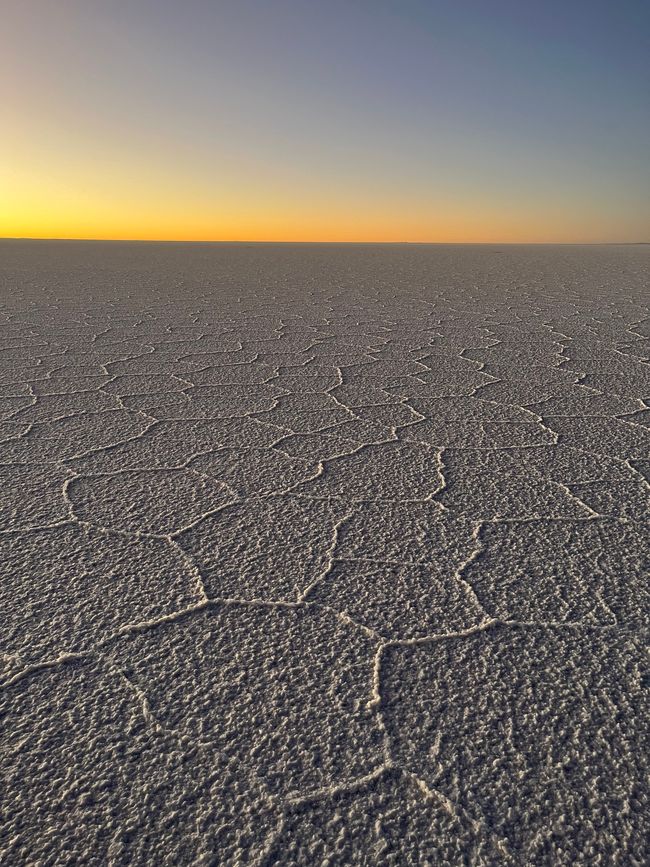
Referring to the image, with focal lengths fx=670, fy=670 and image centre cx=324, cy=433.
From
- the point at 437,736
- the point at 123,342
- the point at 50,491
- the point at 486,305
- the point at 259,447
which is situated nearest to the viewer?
the point at 437,736

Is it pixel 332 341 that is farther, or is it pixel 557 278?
pixel 557 278

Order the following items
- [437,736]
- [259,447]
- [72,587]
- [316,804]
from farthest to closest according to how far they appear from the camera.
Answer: [259,447]
[72,587]
[437,736]
[316,804]

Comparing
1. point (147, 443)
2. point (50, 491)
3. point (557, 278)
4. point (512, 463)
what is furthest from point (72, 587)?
point (557, 278)

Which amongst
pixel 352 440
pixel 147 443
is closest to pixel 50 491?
pixel 147 443

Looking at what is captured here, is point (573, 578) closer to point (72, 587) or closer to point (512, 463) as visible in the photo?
point (512, 463)

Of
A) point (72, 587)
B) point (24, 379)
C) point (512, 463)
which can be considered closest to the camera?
point (72, 587)

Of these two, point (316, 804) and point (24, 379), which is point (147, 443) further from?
point (316, 804)
